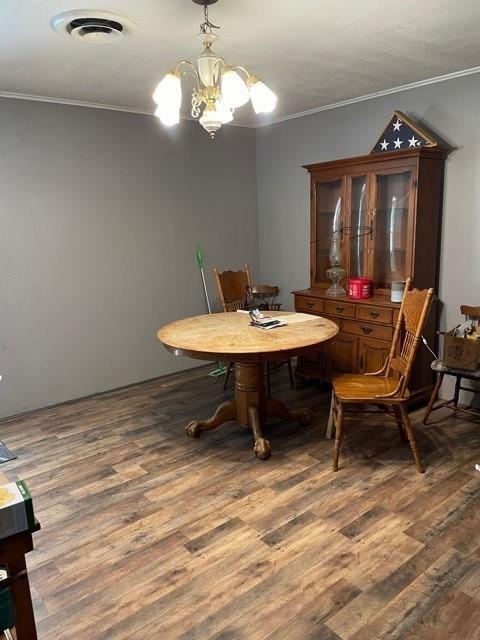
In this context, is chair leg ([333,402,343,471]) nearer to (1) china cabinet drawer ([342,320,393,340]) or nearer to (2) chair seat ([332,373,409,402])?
(2) chair seat ([332,373,409,402])

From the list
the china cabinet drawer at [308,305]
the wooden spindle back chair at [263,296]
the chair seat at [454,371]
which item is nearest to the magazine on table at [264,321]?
the china cabinet drawer at [308,305]

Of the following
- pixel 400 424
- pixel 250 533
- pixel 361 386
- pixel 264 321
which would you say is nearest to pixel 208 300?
pixel 264 321

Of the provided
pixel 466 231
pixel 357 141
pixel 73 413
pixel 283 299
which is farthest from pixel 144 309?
pixel 466 231

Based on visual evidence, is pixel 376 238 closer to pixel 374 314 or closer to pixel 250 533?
pixel 374 314

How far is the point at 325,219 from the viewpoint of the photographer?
4.08 m

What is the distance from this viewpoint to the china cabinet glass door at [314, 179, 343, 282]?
155 inches

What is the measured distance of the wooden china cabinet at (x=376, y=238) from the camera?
341cm

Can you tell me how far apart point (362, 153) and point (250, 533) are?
310 centimetres

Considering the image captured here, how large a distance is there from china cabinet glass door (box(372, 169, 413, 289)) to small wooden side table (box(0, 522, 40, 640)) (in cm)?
306

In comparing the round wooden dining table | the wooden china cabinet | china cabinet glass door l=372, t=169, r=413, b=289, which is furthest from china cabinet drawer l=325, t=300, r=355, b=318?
the round wooden dining table

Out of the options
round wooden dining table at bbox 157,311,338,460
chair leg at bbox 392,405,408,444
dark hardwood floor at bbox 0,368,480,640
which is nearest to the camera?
dark hardwood floor at bbox 0,368,480,640

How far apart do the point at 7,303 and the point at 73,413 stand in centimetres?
98

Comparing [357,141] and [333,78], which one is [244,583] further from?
[357,141]

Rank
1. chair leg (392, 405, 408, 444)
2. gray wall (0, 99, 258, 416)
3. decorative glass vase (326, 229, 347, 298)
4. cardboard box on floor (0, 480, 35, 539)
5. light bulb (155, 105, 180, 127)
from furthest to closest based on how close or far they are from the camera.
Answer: decorative glass vase (326, 229, 347, 298), gray wall (0, 99, 258, 416), chair leg (392, 405, 408, 444), light bulb (155, 105, 180, 127), cardboard box on floor (0, 480, 35, 539)
